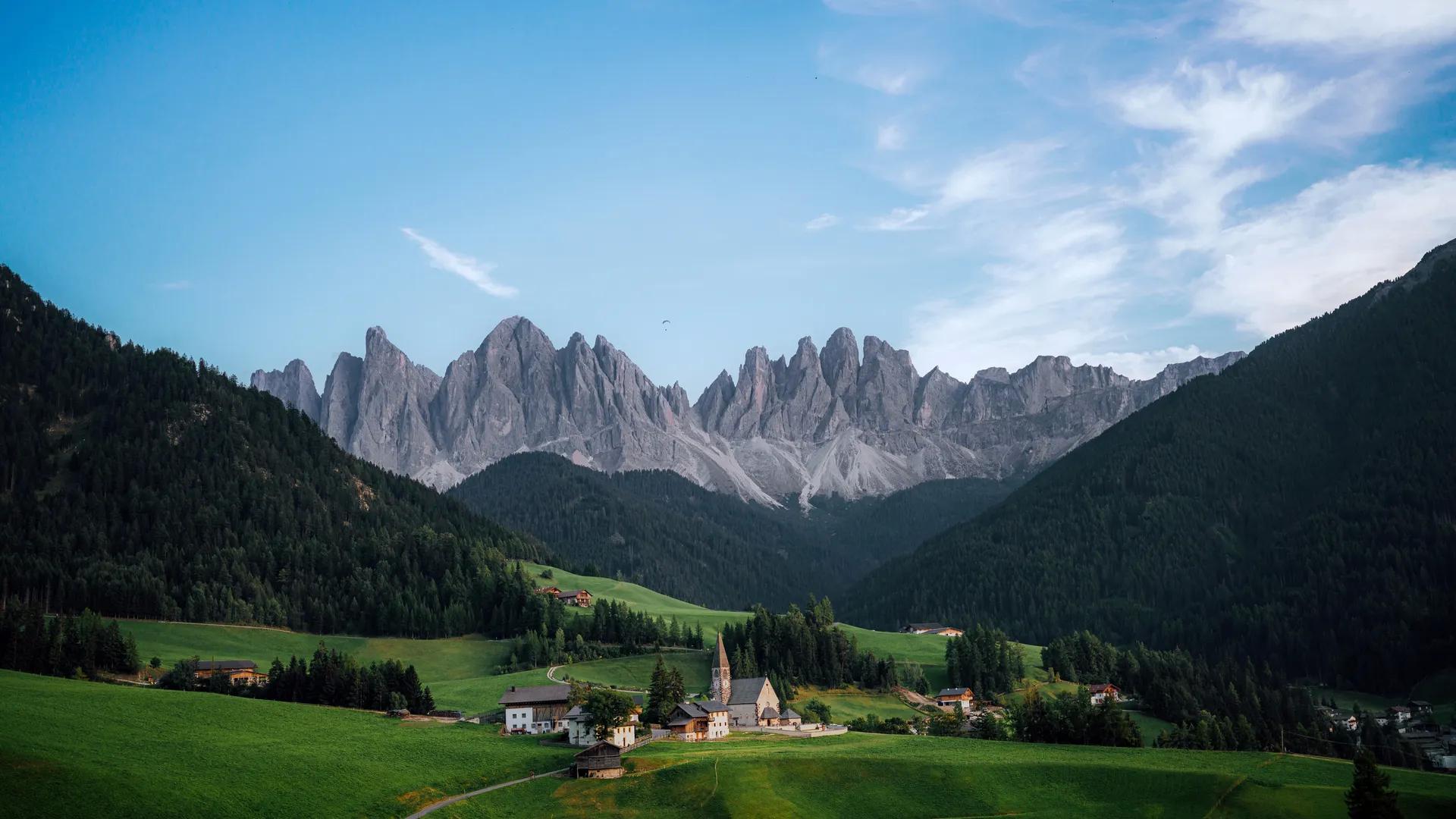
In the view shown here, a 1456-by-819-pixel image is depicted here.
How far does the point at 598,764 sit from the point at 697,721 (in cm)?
2185

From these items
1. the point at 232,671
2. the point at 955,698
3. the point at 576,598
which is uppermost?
the point at 576,598

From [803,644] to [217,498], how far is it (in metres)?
90.1

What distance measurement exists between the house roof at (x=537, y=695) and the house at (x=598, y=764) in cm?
2139

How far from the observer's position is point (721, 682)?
4717 inches

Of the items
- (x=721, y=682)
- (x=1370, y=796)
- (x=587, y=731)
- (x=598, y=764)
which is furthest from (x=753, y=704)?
(x=1370, y=796)

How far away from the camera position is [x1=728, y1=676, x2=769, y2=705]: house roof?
368ft

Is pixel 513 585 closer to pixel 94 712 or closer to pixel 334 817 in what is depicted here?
pixel 94 712

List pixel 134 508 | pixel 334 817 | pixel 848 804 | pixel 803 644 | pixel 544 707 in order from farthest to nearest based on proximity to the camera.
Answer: pixel 134 508, pixel 803 644, pixel 544 707, pixel 848 804, pixel 334 817

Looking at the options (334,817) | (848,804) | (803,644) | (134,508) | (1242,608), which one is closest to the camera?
(334,817)

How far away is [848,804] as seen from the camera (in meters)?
76.5

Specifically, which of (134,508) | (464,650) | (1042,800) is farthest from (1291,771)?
(134,508)

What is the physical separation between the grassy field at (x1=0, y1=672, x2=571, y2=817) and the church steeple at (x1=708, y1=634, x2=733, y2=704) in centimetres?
2627

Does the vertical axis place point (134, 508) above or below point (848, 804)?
above

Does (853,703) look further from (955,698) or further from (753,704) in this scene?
(753,704)
